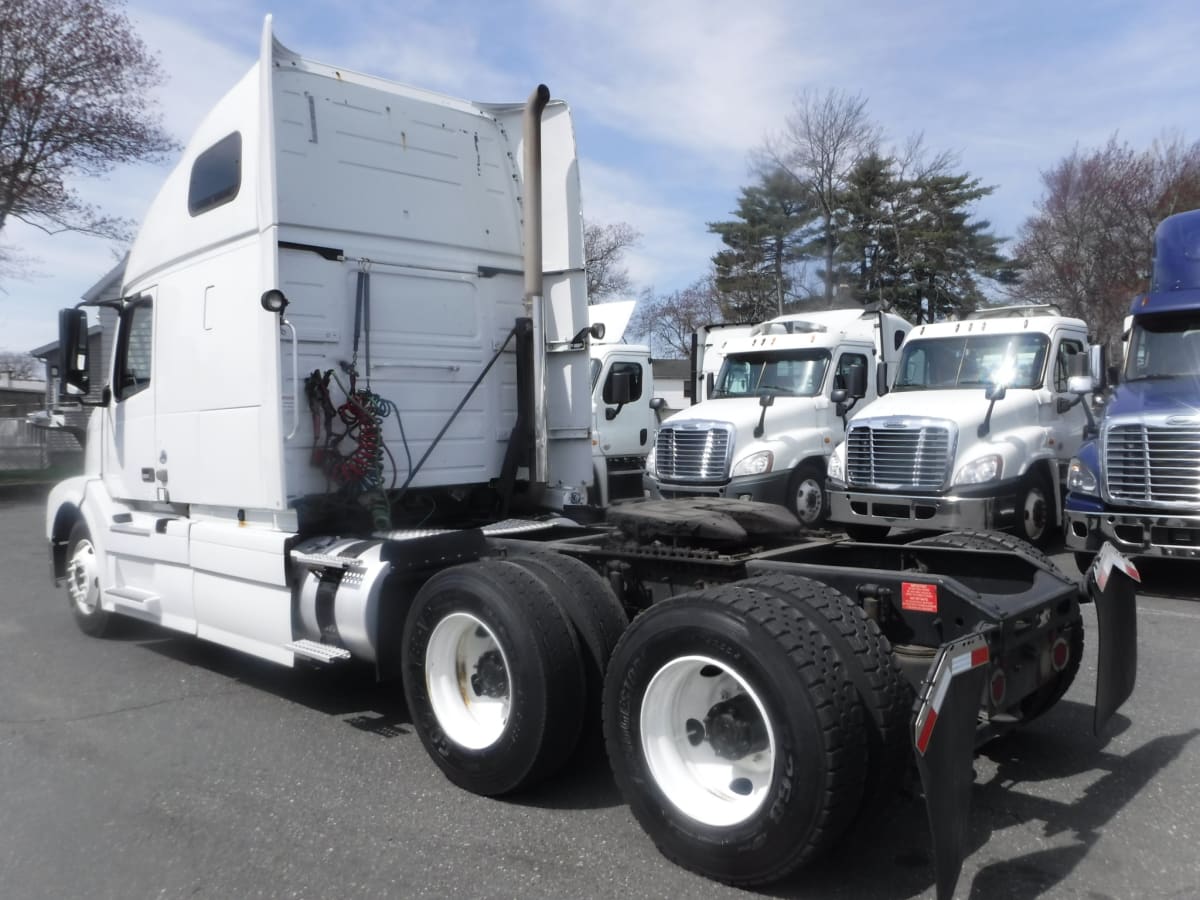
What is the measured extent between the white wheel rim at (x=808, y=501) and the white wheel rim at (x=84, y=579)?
8.12 metres

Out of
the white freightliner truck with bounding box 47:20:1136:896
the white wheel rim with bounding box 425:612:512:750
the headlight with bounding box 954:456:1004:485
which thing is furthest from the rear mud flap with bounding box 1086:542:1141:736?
the headlight with bounding box 954:456:1004:485

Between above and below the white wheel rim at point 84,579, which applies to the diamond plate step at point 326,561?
above

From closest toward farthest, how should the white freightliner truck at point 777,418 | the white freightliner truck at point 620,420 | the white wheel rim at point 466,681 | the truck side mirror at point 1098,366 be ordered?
1. the white wheel rim at point 466,681
2. the truck side mirror at point 1098,366
3. the white freightliner truck at point 777,418
4. the white freightliner truck at point 620,420

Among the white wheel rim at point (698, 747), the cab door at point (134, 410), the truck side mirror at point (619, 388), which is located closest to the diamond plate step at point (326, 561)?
the cab door at point (134, 410)

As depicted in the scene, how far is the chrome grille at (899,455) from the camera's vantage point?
34.6 ft

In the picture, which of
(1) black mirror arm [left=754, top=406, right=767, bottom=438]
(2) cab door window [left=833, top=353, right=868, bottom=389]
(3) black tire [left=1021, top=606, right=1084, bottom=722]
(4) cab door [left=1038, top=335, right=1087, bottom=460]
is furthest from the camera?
(2) cab door window [left=833, top=353, right=868, bottom=389]

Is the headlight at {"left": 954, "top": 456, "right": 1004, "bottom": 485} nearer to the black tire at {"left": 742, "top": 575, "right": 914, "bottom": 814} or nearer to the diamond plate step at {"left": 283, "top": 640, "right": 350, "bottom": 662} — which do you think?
the diamond plate step at {"left": 283, "top": 640, "right": 350, "bottom": 662}

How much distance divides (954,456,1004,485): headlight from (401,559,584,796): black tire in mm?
7216

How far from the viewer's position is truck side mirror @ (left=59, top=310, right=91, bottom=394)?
7172 mm

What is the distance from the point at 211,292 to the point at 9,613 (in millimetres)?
4865

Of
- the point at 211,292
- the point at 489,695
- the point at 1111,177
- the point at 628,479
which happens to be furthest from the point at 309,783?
the point at 1111,177

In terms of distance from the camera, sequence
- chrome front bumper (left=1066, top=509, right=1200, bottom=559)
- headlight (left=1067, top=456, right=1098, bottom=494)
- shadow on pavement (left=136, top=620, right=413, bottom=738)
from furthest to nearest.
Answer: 1. headlight (left=1067, top=456, right=1098, bottom=494)
2. chrome front bumper (left=1066, top=509, right=1200, bottom=559)
3. shadow on pavement (left=136, top=620, right=413, bottom=738)

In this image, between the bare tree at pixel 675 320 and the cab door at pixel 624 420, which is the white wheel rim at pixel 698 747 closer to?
the cab door at pixel 624 420

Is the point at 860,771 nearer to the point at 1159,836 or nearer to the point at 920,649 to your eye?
the point at 920,649
